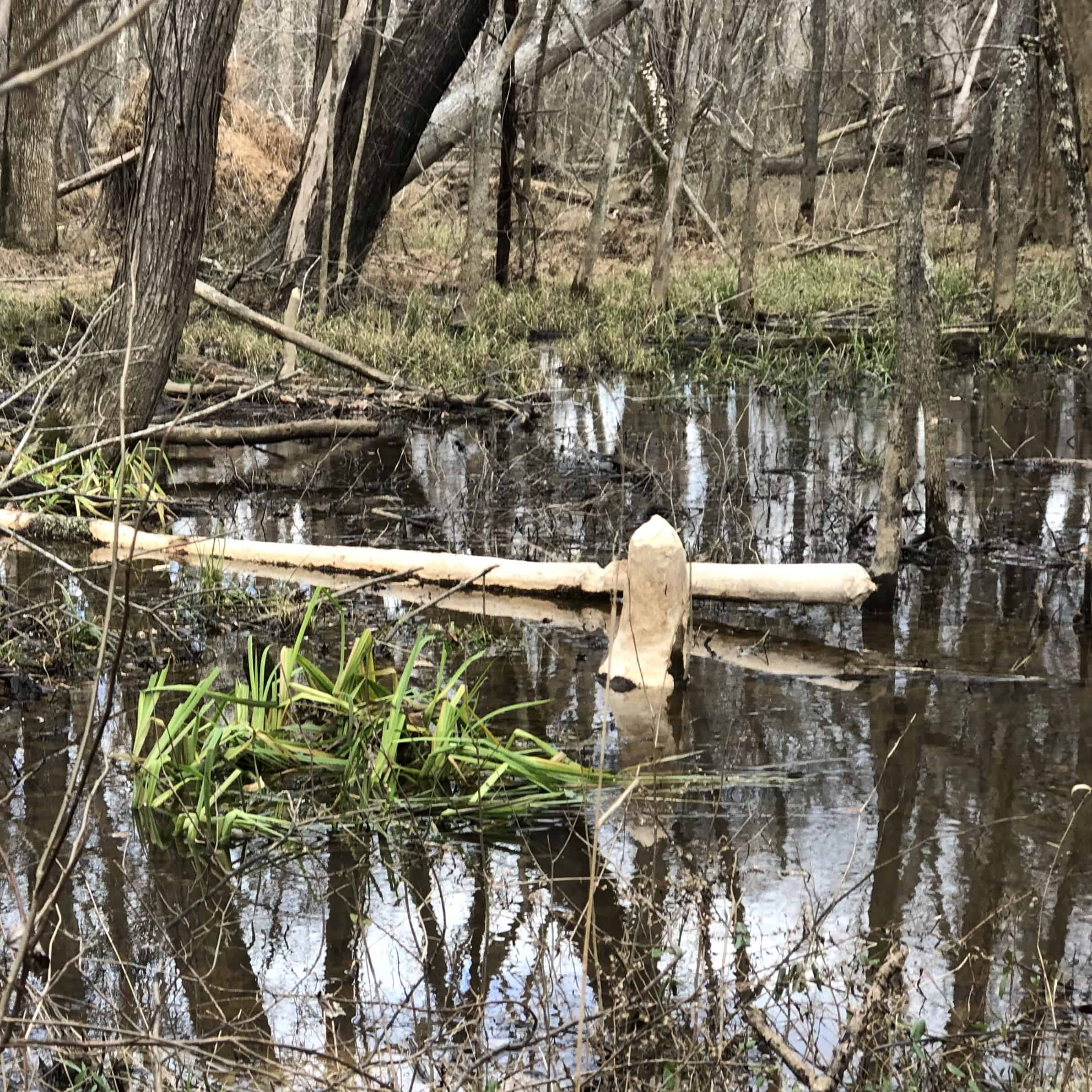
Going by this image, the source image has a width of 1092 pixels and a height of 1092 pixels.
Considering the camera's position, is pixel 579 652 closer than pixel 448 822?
No

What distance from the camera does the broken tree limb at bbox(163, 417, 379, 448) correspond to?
8.82 metres

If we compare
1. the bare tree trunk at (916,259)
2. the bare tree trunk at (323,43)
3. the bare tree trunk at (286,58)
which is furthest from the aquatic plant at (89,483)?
the bare tree trunk at (286,58)

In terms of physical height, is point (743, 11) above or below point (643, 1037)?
above

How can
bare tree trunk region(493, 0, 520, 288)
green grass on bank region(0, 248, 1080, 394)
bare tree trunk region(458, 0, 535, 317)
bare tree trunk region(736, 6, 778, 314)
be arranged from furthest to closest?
bare tree trunk region(493, 0, 520, 288) → bare tree trunk region(736, 6, 778, 314) → bare tree trunk region(458, 0, 535, 317) → green grass on bank region(0, 248, 1080, 394)

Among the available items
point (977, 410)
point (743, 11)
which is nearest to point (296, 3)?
point (743, 11)

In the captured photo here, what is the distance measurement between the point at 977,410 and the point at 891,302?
252 centimetres

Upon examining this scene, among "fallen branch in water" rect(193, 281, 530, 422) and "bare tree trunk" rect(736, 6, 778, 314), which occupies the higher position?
"bare tree trunk" rect(736, 6, 778, 314)

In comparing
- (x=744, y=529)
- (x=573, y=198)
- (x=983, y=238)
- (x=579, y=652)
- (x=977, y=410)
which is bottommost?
(x=579, y=652)

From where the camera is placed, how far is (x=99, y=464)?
319 inches

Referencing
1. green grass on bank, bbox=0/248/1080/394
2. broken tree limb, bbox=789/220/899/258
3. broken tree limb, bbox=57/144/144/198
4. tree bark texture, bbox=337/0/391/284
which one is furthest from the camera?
broken tree limb, bbox=789/220/899/258

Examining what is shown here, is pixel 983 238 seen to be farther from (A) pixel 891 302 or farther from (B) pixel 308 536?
(B) pixel 308 536

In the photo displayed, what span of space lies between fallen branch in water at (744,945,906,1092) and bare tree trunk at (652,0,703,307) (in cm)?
1222

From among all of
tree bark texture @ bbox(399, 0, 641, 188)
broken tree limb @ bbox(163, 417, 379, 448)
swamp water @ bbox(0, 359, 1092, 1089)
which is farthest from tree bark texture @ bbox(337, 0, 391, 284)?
swamp water @ bbox(0, 359, 1092, 1089)

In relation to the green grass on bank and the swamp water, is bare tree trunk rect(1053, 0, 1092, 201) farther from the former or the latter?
the green grass on bank
